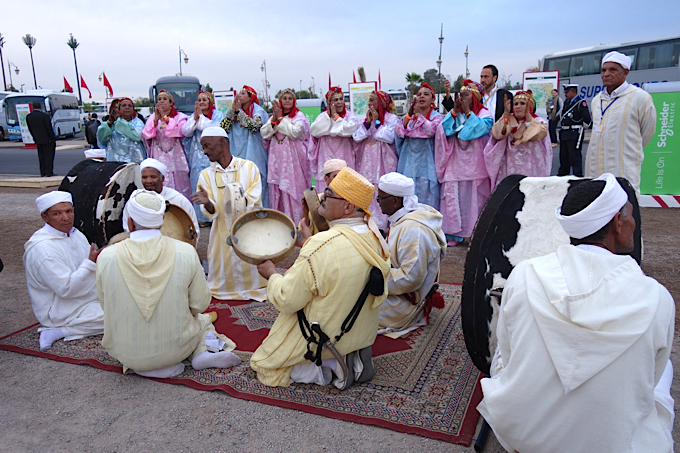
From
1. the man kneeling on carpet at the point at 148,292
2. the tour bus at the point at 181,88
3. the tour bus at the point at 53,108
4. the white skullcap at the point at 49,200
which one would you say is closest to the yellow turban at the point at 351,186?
the man kneeling on carpet at the point at 148,292

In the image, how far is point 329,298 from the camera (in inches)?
108

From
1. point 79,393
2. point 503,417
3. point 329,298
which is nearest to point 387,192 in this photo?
point 329,298

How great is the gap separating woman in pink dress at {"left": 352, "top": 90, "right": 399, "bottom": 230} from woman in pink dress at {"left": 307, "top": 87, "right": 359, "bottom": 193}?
161 mm

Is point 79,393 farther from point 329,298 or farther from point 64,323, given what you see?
point 329,298

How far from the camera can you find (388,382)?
304cm

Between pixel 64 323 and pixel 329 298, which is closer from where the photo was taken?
pixel 329 298

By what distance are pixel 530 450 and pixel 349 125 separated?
4994 mm

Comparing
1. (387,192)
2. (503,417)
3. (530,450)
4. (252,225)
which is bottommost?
(530,450)

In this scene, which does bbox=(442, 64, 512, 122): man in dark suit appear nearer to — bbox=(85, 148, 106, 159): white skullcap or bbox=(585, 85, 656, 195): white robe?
bbox=(585, 85, 656, 195): white robe

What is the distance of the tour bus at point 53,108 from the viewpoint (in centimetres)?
2561

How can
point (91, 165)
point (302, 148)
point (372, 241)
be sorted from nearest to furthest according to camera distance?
point (372, 241), point (91, 165), point (302, 148)

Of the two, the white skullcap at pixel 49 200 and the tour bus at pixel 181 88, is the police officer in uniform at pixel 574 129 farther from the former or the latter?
the tour bus at pixel 181 88

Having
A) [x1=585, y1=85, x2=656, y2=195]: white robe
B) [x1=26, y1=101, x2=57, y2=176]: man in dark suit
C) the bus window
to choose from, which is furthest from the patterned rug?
the bus window

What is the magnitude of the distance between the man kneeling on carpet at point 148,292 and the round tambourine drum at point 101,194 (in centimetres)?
107
